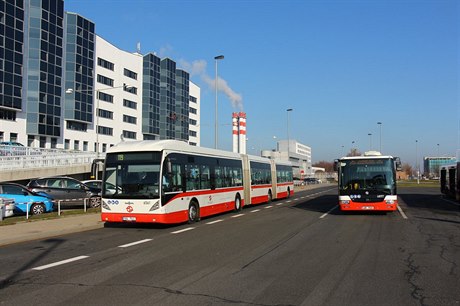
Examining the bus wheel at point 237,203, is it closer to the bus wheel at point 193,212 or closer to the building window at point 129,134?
the bus wheel at point 193,212

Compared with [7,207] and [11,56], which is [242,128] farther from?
[7,207]

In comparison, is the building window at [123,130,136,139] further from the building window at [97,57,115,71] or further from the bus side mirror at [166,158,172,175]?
the bus side mirror at [166,158,172,175]

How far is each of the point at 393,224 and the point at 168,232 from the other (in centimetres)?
822

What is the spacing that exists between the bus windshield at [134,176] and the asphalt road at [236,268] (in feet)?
4.11

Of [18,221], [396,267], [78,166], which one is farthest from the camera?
[78,166]

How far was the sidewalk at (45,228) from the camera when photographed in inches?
493

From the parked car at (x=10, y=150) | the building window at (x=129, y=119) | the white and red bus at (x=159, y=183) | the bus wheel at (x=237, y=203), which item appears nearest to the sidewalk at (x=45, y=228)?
the white and red bus at (x=159, y=183)

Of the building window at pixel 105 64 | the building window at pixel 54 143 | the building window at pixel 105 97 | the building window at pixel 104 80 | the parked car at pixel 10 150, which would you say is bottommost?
the parked car at pixel 10 150

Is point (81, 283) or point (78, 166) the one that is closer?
point (81, 283)

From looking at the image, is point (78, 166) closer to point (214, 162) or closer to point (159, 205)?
point (214, 162)

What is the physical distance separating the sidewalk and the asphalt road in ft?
2.10

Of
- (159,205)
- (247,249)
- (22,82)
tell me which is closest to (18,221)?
(159,205)

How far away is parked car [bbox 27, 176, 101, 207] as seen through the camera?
2223cm

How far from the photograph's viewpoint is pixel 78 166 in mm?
42219
